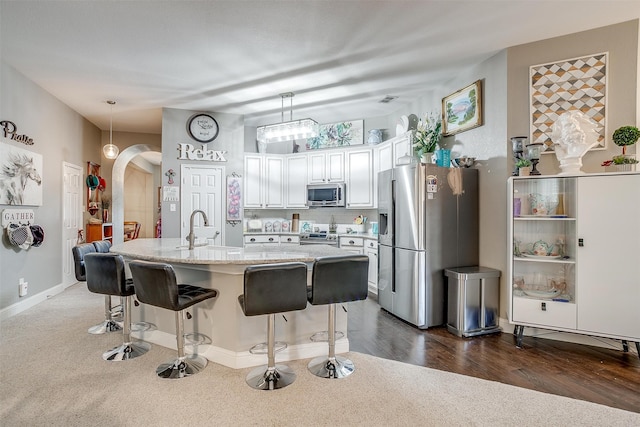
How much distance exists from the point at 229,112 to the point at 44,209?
2974 mm

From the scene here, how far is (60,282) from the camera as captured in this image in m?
5.06

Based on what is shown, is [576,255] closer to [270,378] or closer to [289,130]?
[270,378]

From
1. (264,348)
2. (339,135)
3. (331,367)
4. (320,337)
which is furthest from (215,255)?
(339,135)

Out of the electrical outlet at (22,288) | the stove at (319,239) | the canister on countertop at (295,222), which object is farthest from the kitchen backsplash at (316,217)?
the electrical outlet at (22,288)

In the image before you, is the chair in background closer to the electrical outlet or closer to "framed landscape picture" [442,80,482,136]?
the electrical outlet

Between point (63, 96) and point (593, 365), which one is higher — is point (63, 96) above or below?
above

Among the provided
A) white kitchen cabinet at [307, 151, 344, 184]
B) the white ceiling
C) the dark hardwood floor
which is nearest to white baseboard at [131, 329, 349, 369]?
the dark hardwood floor

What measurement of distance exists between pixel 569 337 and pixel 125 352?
4124 mm

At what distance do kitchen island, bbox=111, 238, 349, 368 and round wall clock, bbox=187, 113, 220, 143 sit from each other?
292cm

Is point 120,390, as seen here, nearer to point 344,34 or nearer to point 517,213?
point 344,34

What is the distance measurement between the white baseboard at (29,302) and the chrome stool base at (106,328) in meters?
1.18

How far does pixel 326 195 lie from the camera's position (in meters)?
5.73

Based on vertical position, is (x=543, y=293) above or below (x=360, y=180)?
below

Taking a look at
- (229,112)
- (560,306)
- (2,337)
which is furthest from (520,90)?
(2,337)
